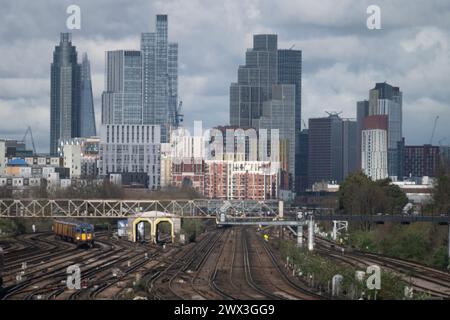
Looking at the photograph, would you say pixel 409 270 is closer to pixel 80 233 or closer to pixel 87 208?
pixel 80 233

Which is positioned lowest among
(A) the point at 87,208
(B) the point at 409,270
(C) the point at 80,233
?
(B) the point at 409,270

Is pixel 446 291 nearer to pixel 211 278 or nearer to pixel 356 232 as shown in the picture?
pixel 211 278

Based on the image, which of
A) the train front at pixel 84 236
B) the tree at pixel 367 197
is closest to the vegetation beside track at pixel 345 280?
the train front at pixel 84 236

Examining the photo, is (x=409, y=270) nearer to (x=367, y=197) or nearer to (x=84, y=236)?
(x=84, y=236)

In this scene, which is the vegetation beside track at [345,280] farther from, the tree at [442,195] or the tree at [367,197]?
A: the tree at [367,197]

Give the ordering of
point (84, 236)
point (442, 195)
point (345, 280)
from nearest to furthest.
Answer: point (345, 280) < point (84, 236) < point (442, 195)

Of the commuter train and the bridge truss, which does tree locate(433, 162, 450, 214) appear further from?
the commuter train

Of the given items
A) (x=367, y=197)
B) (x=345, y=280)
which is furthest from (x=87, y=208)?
(x=345, y=280)

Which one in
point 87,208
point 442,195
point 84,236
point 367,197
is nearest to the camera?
point 84,236

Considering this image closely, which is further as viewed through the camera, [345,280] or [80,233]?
[80,233]

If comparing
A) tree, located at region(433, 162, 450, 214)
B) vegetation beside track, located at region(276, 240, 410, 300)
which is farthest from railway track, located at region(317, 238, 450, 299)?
tree, located at region(433, 162, 450, 214)

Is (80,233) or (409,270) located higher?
(80,233)
